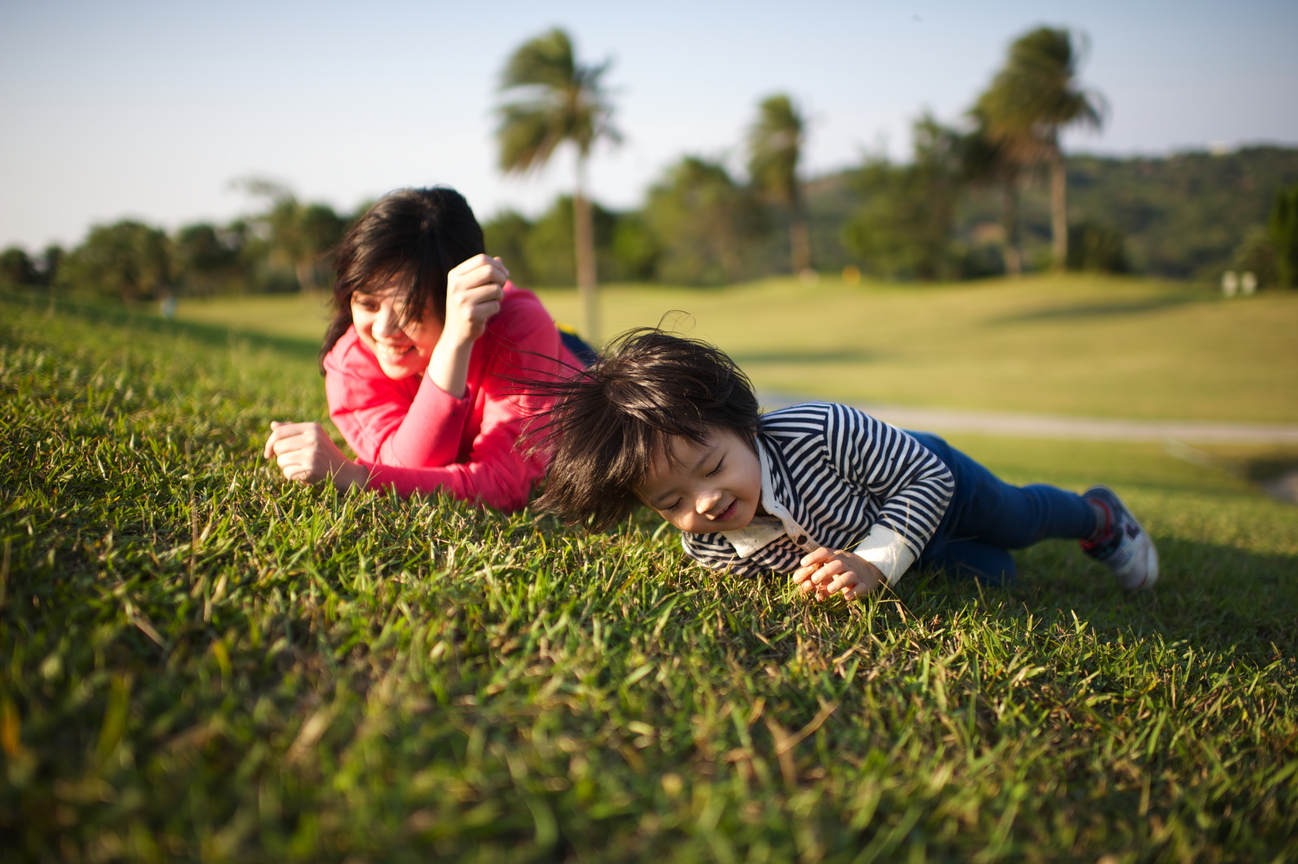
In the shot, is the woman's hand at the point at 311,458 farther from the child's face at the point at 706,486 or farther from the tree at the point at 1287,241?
the tree at the point at 1287,241

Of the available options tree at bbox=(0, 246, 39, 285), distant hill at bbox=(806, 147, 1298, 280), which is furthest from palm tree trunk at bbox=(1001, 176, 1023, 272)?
tree at bbox=(0, 246, 39, 285)

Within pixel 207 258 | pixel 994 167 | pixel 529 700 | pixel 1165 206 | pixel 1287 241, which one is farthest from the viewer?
pixel 1165 206

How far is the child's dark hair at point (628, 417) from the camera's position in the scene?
189 cm

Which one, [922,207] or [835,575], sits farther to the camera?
[922,207]

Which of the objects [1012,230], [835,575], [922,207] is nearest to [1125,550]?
[835,575]

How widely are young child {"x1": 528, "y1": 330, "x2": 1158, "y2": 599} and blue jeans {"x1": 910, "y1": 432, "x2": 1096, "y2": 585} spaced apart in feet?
0.37

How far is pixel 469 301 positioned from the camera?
204cm

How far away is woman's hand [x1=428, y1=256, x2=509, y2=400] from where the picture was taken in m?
2.04

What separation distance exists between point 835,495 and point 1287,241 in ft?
139

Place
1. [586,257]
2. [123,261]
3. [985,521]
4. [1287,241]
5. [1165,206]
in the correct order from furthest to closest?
[1165,206]
[1287,241]
[586,257]
[123,261]
[985,521]

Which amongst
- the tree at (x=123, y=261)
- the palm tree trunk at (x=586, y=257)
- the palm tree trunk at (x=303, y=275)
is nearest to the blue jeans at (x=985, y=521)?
the tree at (x=123, y=261)

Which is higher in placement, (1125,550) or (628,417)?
(628,417)

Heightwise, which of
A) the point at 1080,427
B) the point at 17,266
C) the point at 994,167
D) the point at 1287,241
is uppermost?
the point at 994,167

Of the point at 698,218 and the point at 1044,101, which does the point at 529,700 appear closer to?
the point at 1044,101
